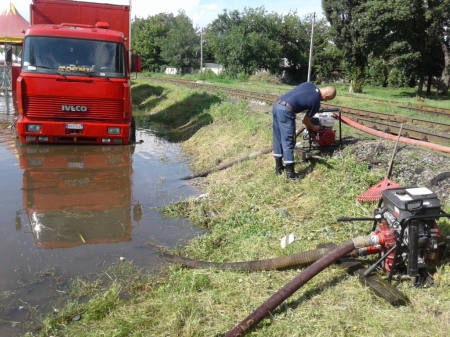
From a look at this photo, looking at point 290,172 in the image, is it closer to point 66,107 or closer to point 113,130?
point 113,130

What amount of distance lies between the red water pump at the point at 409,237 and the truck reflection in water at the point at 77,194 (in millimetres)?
2964

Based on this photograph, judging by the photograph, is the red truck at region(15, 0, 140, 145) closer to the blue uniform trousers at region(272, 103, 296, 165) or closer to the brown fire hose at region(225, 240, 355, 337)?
the blue uniform trousers at region(272, 103, 296, 165)

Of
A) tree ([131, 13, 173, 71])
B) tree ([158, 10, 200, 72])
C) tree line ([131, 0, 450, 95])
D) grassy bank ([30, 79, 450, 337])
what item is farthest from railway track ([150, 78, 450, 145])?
tree ([131, 13, 173, 71])

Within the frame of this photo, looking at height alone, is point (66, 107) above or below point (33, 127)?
above

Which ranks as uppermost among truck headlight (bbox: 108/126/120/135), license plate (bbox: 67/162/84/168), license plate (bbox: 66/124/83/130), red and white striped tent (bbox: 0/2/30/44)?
red and white striped tent (bbox: 0/2/30/44)

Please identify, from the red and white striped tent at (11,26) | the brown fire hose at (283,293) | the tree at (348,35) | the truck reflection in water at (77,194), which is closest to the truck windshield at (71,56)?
the truck reflection in water at (77,194)

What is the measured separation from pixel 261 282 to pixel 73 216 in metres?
3.01

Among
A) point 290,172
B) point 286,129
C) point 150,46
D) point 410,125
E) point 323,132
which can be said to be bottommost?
point 290,172

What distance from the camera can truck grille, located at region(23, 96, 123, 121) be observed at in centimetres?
864

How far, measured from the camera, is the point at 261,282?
12.4 ft

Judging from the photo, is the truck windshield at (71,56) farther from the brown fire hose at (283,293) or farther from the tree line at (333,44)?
the tree line at (333,44)

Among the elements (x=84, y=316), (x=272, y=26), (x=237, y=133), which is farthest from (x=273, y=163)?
(x=272, y=26)

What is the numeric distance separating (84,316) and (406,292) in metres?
2.65

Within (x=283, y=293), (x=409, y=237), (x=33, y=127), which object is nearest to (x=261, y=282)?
(x=283, y=293)
